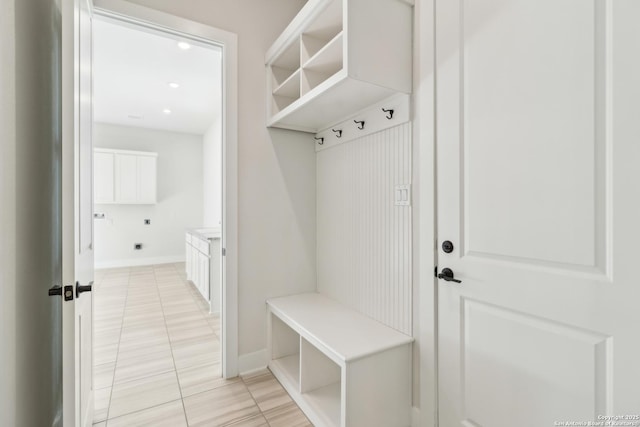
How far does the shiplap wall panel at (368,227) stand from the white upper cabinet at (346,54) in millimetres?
264

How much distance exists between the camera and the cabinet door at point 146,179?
5797mm

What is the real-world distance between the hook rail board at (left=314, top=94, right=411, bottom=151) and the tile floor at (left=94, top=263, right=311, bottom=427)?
176 cm

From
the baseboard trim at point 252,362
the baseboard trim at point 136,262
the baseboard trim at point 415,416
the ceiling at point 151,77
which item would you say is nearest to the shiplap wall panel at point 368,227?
the baseboard trim at point 415,416

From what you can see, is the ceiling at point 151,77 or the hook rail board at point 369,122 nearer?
the hook rail board at point 369,122

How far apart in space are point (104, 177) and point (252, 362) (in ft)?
17.0

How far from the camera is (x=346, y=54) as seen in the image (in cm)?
134

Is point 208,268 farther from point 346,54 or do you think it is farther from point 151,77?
point 346,54

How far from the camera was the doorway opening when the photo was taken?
2.07 meters

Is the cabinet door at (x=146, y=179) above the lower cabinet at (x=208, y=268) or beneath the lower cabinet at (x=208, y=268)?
above

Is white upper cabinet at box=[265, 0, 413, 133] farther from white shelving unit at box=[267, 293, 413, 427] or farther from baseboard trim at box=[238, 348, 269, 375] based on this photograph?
baseboard trim at box=[238, 348, 269, 375]

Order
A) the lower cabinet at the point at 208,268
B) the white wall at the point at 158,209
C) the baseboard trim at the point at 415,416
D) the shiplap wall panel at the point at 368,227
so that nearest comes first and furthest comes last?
the baseboard trim at the point at 415,416 → the shiplap wall panel at the point at 368,227 → the lower cabinet at the point at 208,268 → the white wall at the point at 158,209

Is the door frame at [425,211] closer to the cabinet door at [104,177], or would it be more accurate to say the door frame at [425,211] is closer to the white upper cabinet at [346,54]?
the white upper cabinet at [346,54]

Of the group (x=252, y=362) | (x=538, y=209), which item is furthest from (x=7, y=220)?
(x=538, y=209)

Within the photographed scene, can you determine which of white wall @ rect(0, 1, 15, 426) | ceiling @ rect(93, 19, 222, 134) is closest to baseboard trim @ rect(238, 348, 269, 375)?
white wall @ rect(0, 1, 15, 426)
